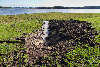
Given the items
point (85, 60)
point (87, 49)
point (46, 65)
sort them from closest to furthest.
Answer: point (46, 65)
point (85, 60)
point (87, 49)

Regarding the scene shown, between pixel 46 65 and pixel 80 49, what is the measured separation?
19.1 ft

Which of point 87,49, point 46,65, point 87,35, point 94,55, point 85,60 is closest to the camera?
point 46,65

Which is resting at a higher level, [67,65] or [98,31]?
[98,31]

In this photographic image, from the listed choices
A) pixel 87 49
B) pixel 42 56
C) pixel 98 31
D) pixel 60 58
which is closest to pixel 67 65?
pixel 60 58

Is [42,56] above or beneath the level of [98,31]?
beneath

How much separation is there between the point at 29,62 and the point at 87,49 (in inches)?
295

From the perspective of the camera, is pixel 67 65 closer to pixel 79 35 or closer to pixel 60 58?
pixel 60 58

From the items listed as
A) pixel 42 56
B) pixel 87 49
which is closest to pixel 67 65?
pixel 42 56

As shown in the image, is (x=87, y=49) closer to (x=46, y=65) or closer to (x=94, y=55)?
(x=94, y=55)

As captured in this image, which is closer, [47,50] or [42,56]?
[42,56]

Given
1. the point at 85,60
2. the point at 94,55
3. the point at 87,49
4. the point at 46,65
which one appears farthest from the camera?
the point at 87,49

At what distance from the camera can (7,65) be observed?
50.5ft

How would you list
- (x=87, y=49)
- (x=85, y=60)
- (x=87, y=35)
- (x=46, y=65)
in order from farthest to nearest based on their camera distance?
(x=87, y=35)
(x=87, y=49)
(x=85, y=60)
(x=46, y=65)

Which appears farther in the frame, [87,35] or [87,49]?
[87,35]
